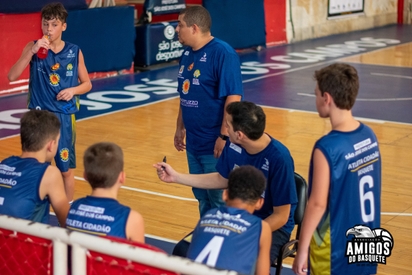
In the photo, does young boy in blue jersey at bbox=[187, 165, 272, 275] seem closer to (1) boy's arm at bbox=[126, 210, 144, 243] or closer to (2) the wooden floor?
(1) boy's arm at bbox=[126, 210, 144, 243]

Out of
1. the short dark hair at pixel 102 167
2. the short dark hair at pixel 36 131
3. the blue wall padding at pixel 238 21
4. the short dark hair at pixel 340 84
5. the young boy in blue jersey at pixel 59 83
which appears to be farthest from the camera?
the blue wall padding at pixel 238 21

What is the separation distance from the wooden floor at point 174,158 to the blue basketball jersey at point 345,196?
191 centimetres

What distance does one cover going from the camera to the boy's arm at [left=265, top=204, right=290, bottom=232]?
494 centimetres

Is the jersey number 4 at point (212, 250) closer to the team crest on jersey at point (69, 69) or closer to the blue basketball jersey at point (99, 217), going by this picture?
the blue basketball jersey at point (99, 217)

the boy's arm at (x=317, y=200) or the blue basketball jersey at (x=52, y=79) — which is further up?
the blue basketball jersey at (x=52, y=79)

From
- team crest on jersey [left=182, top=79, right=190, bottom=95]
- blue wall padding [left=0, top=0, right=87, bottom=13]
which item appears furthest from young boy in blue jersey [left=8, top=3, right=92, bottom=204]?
blue wall padding [left=0, top=0, right=87, bottom=13]

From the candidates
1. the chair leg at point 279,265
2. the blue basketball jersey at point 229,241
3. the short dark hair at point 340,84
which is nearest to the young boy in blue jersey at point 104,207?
the blue basketball jersey at point 229,241

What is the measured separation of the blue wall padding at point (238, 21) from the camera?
17844 millimetres

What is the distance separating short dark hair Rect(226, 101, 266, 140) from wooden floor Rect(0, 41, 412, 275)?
79.3 inches

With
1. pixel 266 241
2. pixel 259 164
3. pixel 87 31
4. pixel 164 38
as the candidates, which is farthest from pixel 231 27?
pixel 266 241

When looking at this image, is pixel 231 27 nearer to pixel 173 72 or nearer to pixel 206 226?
pixel 173 72

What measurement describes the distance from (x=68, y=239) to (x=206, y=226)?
0.86 metres

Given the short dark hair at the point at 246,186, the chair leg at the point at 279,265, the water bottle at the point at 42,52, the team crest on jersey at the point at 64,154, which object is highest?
the water bottle at the point at 42,52

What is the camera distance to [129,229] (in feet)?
12.8
